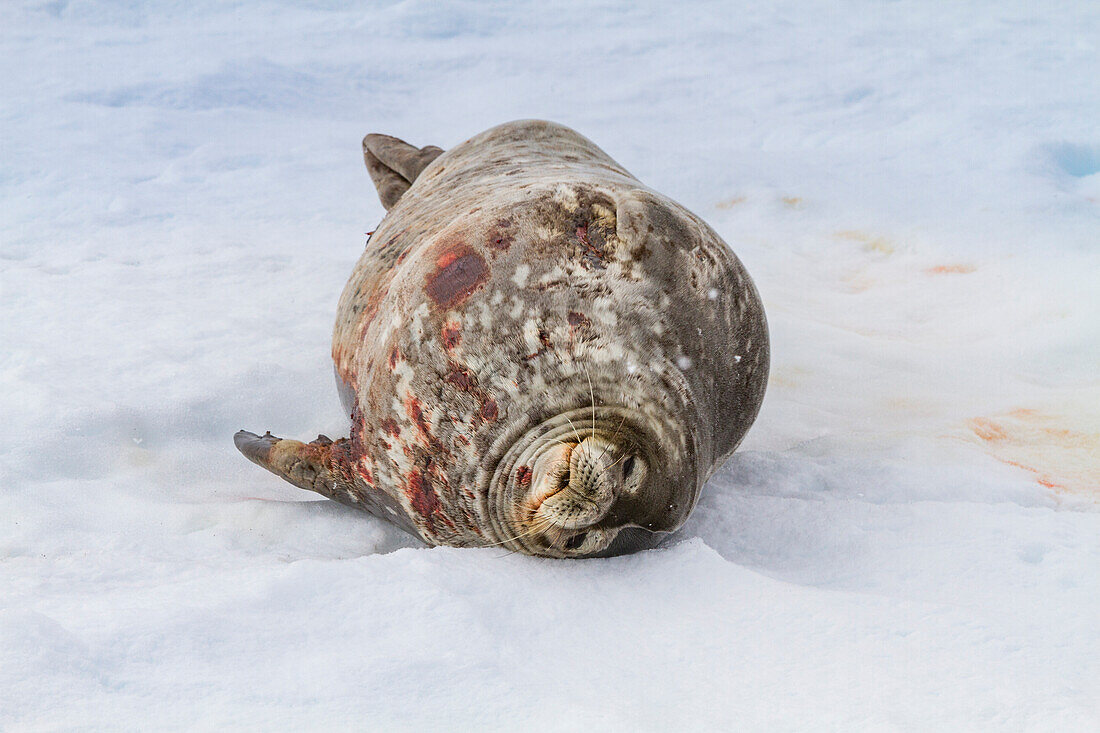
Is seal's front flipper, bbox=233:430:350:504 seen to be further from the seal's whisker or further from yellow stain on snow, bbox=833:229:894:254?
yellow stain on snow, bbox=833:229:894:254

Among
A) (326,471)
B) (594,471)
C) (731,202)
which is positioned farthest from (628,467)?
(731,202)

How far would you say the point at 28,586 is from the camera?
1917 millimetres

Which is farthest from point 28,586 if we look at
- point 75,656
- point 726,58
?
point 726,58

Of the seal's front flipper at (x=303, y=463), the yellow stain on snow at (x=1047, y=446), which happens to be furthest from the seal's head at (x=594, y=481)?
the yellow stain on snow at (x=1047, y=446)

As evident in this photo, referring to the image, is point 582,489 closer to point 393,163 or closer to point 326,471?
point 326,471

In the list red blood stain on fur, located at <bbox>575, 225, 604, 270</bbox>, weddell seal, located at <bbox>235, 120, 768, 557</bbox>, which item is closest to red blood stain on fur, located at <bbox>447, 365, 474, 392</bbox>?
weddell seal, located at <bbox>235, 120, 768, 557</bbox>

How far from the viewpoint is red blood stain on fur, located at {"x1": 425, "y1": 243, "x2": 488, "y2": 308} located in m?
2.08

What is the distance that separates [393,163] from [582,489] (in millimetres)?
2962

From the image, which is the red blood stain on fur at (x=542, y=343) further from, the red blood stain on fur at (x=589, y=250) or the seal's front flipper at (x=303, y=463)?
the seal's front flipper at (x=303, y=463)

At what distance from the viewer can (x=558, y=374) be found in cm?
197

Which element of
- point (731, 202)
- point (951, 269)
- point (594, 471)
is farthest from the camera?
point (731, 202)

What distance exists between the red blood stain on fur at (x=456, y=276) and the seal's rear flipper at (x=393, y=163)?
2228 millimetres

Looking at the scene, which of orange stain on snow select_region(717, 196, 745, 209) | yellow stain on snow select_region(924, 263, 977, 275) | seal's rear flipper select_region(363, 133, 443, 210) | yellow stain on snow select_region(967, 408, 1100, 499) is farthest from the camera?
orange stain on snow select_region(717, 196, 745, 209)

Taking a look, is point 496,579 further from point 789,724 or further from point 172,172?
point 172,172
